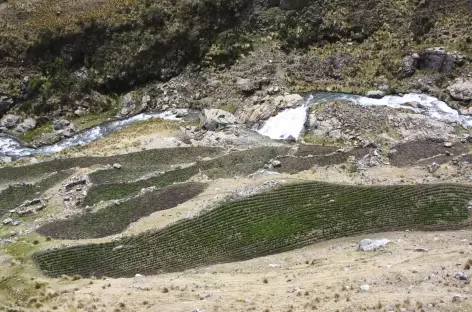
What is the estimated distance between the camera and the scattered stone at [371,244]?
117 feet

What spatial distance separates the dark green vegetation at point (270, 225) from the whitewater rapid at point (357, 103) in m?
15.8

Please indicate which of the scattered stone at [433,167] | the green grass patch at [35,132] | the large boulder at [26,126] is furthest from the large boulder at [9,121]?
the scattered stone at [433,167]

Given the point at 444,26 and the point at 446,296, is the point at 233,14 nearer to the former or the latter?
the point at 444,26

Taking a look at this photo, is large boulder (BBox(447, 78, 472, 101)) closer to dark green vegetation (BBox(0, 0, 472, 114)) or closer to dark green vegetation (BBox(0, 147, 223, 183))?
dark green vegetation (BBox(0, 0, 472, 114))

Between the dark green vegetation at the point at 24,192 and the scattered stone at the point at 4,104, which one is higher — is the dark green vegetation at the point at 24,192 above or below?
below

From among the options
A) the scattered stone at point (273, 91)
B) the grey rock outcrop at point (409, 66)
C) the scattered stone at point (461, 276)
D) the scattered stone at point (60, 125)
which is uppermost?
the scattered stone at point (461, 276)

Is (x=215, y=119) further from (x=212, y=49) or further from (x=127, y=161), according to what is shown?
(x=212, y=49)

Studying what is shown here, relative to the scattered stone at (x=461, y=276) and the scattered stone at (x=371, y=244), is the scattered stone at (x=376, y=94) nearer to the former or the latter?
the scattered stone at (x=371, y=244)

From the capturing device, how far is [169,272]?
36.5m

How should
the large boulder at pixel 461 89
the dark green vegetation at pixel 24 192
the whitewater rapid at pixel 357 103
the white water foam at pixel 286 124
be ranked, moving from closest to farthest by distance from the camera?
the dark green vegetation at pixel 24 192 → the white water foam at pixel 286 124 → the whitewater rapid at pixel 357 103 → the large boulder at pixel 461 89

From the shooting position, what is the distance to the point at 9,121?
2638 inches

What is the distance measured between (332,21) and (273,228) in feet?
134

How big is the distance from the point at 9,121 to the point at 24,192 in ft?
71.6

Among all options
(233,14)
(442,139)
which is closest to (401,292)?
(442,139)
